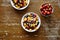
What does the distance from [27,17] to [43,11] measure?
129 millimetres

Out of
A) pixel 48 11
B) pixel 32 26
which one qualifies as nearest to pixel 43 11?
pixel 48 11

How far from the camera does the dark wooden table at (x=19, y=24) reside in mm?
1646

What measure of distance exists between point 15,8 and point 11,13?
0.16ft

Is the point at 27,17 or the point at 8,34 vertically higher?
the point at 27,17

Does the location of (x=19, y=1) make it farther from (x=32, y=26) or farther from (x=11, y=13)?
(x=32, y=26)

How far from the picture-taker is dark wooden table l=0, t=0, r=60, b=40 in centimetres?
165

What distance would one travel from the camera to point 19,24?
1.67m

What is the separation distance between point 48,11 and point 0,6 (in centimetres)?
37

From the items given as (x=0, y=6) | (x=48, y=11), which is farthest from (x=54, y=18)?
(x=0, y=6)

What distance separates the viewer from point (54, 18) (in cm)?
169

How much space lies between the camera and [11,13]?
67.1 inches

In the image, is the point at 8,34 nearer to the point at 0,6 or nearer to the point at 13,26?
the point at 13,26

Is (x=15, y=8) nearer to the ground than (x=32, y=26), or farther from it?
farther from it

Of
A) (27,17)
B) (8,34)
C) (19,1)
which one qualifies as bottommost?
(8,34)
